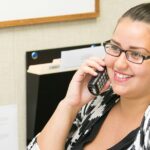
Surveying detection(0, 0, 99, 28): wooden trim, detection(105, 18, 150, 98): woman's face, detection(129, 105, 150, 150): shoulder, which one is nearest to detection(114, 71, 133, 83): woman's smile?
detection(105, 18, 150, 98): woman's face

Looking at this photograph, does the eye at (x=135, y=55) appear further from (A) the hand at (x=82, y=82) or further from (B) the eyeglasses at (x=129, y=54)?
(A) the hand at (x=82, y=82)

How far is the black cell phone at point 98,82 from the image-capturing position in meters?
1.36

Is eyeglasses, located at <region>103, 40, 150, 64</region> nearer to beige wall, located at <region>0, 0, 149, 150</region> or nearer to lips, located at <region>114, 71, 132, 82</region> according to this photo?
lips, located at <region>114, 71, 132, 82</region>

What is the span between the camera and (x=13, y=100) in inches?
62.4

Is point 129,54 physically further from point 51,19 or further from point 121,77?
point 51,19

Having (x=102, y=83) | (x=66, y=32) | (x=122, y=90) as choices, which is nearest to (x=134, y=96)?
(x=122, y=90)

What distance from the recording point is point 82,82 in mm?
1425

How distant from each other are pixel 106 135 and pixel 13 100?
0.44m

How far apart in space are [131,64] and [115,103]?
0.24 m

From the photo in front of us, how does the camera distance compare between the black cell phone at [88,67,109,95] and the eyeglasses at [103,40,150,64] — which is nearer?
the eyeglasses at [103,40,150,64]

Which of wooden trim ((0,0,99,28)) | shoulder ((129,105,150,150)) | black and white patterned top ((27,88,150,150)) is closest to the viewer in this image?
shoulder ((129,105,150,150))

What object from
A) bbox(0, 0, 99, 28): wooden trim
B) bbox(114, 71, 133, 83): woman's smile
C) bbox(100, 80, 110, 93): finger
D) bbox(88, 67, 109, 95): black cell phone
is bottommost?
bbox(100, 80, 110, 93): finger

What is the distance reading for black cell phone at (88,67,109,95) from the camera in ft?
4.48

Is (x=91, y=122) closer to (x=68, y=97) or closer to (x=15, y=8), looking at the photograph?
(x=68, y=97)
